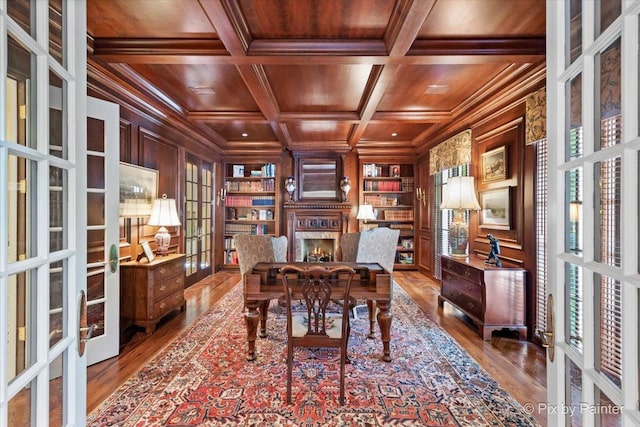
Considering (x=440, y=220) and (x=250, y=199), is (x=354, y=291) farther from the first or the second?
(x=250, y=199)

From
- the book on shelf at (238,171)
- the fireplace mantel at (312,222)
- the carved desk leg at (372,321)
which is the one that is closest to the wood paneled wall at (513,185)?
the carved desk leg at (372,321)

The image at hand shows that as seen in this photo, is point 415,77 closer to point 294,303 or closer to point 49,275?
point 294,303

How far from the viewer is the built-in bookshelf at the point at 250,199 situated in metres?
6.54

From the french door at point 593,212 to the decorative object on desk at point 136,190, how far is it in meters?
3.66

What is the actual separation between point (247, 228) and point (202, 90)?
349 centimetres

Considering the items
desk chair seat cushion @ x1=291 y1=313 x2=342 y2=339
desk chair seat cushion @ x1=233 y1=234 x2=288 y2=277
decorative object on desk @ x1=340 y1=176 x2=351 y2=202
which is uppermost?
decorative object on desk @ x1=340 y1=176 x2=351 y2=202

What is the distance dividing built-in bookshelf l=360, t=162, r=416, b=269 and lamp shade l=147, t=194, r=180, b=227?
12.6 feet

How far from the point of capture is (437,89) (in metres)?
3.52

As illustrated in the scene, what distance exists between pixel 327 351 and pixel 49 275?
7.73ft

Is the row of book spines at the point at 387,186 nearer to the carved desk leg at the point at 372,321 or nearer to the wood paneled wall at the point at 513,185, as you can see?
the wood paneled wall at the point at 513,185

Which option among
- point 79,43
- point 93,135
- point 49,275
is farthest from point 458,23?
point 93,135

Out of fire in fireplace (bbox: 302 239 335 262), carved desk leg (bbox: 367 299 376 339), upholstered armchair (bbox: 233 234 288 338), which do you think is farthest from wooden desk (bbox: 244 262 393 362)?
fire in fireplace (bbox: 302 239 335 262)

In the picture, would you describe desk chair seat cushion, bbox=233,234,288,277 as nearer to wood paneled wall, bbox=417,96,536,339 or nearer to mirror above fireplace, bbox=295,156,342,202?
wood paneled wall, bbox=417,96,536,339

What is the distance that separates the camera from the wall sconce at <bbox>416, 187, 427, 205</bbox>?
5927 mm
